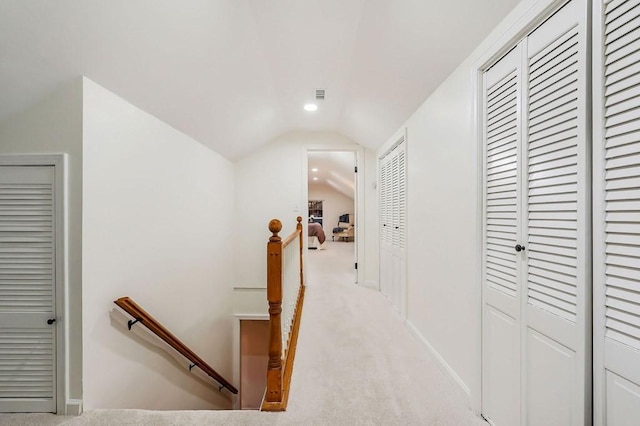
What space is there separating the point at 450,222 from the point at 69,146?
7.97 feet

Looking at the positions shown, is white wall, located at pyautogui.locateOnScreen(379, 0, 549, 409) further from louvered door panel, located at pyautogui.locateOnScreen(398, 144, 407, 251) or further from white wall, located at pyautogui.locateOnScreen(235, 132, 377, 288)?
white wall, located at pyautogui.locateOnScreen(235, 132, 377, 288)

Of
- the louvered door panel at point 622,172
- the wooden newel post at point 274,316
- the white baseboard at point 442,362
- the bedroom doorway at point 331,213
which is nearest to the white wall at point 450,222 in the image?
the white baseboard at point 442,362

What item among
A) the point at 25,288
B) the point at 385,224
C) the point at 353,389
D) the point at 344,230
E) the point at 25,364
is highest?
the point at 385,224

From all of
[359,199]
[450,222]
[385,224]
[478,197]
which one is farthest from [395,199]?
[478,197]

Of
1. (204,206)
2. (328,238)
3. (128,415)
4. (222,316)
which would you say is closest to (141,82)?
(204,206)

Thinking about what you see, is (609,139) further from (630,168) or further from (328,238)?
(328,238)

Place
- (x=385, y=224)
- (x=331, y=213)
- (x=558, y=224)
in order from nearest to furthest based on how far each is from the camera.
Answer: (x=558, y=224)
(x=385, y=224)
(x=331, y=213)

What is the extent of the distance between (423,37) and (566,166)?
1.19 meters

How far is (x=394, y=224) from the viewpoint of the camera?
11.3ft

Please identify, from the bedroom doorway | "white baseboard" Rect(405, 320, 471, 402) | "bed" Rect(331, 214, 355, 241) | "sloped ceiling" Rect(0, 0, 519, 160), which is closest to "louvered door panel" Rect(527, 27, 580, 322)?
"sloped ceiling" Rect(0, 0, 519, 160)

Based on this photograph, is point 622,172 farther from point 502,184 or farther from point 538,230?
point 502,184

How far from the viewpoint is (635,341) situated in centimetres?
82

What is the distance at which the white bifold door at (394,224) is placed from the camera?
302 cm

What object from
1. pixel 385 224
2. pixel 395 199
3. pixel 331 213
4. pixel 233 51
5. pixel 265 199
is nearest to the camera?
pixel 233 51
